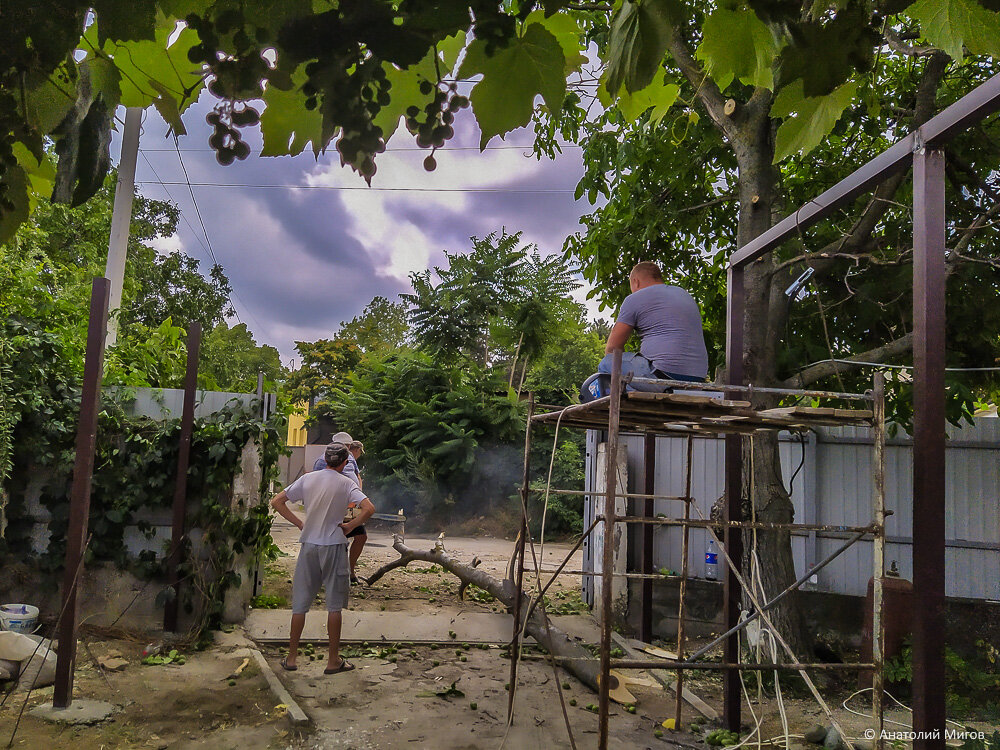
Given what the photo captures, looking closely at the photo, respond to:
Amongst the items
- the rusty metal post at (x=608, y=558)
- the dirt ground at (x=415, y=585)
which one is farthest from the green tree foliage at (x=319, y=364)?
the rusty metal post at (x=608, y=558)

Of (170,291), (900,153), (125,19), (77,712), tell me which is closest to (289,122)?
(125,19)

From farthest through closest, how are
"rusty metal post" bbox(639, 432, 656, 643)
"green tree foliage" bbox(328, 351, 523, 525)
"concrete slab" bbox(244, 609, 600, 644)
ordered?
"green tree foliage" bbox(328, 351, 523, 525), "rusty metal post" bbox(639, 432, 656, 643), "concrete slab" bbox(244, 609, 600, 644)

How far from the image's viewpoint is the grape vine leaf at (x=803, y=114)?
1255 mm

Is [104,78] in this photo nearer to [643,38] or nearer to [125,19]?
[125,19]

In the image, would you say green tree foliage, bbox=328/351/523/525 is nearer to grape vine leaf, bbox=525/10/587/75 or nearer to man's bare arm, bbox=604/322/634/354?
man's bare arm, bbox=604/322/634/354

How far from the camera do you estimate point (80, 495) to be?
14.7 feet

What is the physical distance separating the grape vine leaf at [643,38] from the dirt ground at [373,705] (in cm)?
383

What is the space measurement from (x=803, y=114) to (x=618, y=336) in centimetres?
262

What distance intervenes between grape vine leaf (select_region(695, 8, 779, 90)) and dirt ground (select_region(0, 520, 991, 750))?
368cm

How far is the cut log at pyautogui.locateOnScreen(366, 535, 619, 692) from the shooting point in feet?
17.8

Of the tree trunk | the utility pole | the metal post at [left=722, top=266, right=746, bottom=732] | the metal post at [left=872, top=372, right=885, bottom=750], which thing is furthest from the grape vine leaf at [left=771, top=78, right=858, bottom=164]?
the utility pole

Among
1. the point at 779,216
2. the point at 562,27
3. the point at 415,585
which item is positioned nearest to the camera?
the point at 562,27

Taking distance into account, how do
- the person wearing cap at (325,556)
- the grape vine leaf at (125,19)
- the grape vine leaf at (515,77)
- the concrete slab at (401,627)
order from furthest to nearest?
the concrete slab at (401,627)
the person wearing cap at (325,556)
the grape vine leaf at (515,77)
the grape vine leaf at (125,19)

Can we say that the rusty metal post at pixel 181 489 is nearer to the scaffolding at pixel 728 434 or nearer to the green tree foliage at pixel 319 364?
the scaffolding at pixel 728 434
